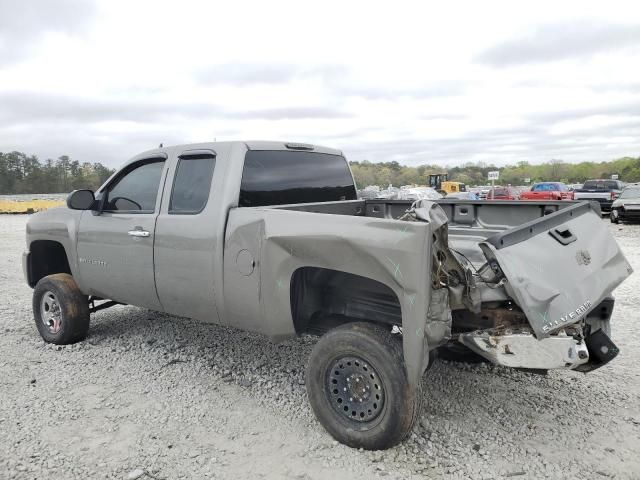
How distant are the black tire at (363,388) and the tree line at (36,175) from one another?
52.2 m

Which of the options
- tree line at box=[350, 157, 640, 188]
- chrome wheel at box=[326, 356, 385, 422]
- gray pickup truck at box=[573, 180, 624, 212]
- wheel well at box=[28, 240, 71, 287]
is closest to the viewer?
chrome wheel at box=[326, 356, 385, 422]

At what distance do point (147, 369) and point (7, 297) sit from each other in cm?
436

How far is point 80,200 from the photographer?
15.3 ft

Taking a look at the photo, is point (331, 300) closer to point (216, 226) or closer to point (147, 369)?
point (216, 226)

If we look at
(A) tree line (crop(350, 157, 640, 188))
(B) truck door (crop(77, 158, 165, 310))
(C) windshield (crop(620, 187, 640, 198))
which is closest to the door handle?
(B) truck door (crop(77, 158, 165, 310))

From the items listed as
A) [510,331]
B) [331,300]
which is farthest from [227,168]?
[510,331]

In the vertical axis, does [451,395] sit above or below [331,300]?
below

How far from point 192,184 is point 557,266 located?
9.37 feet

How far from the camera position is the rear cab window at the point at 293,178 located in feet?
13.1

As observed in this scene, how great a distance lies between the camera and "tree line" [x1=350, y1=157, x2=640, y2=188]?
90100 mm

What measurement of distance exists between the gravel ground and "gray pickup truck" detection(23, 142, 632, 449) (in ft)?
1.17

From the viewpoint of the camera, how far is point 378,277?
2918 mm

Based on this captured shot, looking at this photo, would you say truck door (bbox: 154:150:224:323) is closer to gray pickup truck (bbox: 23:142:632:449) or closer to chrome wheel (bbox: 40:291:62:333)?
gray pickup truck (bbox: 23:142:632:449)

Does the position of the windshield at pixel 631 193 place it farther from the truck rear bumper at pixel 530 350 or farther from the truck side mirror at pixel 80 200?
the truck side mirror at pixel 80 200
